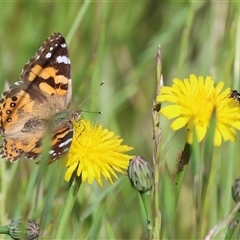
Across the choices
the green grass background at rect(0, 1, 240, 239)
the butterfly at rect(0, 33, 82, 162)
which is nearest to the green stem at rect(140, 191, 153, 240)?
the butterfly at rect(0, 33, 82, 162)

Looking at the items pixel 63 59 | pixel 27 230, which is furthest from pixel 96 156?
pixel 63 59

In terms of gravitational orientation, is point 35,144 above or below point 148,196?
above

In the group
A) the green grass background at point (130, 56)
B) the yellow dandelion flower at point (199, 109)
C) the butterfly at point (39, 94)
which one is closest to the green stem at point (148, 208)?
the yellow dandelion flower at point (199, 109)

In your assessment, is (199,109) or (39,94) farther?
(39,94)

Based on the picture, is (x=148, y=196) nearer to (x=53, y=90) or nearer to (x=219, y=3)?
(x=53, y=90)

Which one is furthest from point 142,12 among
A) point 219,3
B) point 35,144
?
point 35,144

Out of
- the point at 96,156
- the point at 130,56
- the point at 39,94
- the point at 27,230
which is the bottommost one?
the point at 27,230

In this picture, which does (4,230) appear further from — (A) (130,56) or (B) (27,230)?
(A) (130,56)
